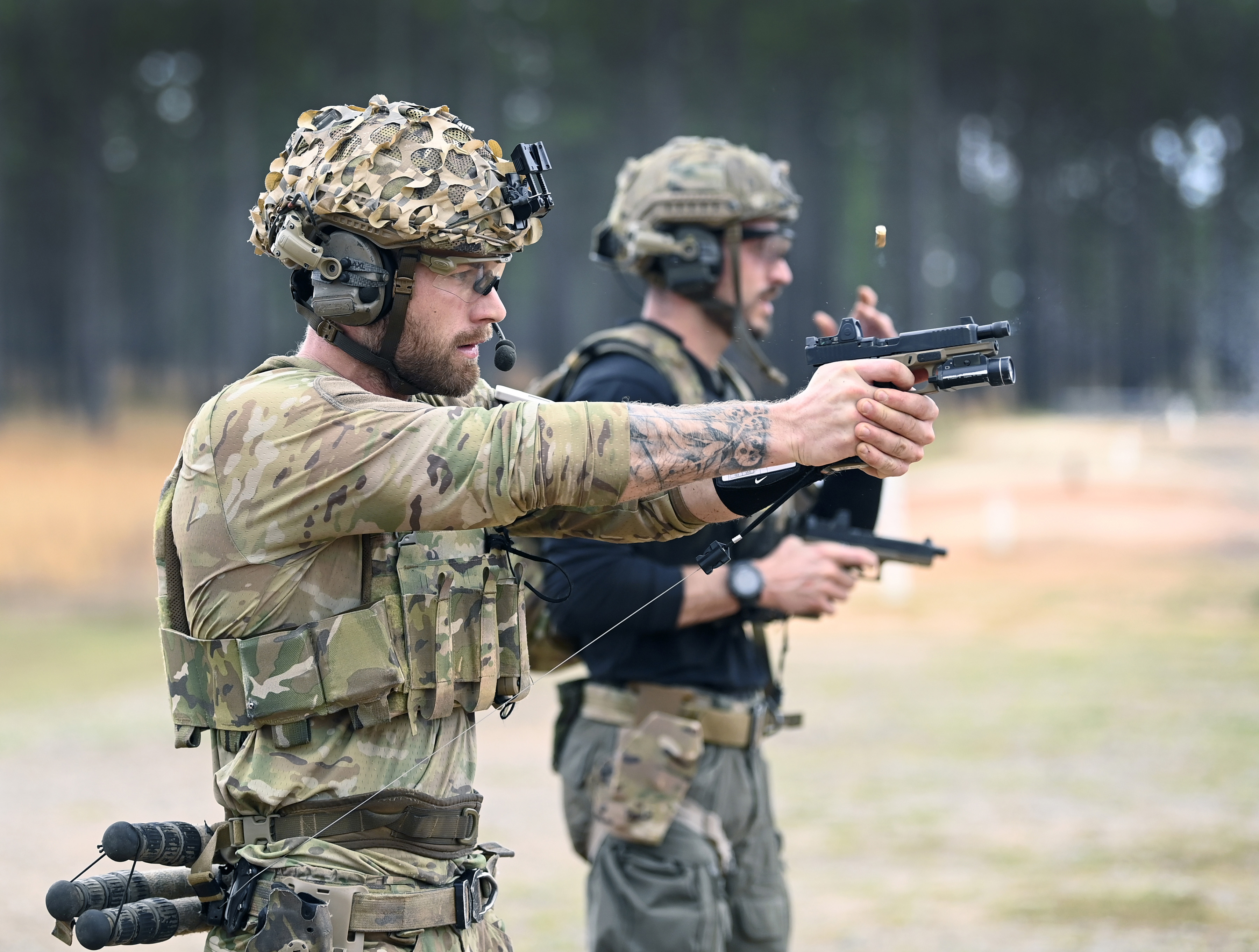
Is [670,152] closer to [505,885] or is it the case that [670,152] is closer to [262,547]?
[262,547]

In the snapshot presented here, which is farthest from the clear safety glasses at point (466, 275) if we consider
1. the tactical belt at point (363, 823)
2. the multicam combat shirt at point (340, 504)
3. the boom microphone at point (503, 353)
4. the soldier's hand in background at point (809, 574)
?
the soldier's hand in background at point (809, 574)

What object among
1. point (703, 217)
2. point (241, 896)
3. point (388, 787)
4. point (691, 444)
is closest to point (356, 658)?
point (388, 787)

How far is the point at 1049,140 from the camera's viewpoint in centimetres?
2547

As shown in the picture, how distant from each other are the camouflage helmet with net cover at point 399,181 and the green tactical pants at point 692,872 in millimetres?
2183

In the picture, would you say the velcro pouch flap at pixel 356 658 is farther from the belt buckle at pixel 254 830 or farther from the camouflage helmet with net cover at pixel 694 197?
the camouflage helmet with net cover at pixel 694 197

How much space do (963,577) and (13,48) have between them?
26.8 metres

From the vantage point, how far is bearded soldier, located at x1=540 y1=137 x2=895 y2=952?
471 cm

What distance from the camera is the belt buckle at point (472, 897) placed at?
321 cm

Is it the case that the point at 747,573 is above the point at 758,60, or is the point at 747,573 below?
below

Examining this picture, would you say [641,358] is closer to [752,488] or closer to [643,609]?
[643,609]

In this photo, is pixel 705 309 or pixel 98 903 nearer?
pixel 98 903

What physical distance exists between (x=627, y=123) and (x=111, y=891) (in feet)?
125

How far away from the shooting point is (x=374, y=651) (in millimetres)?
3076

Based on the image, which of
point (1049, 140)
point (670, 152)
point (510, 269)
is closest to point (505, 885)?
point (670, 152)
